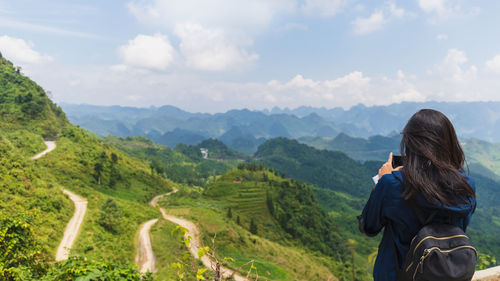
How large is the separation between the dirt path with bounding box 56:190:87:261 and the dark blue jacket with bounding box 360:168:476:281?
15986mm

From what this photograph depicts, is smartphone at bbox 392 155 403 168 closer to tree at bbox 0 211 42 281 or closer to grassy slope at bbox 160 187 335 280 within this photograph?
tree at bbox 0 211 42 281

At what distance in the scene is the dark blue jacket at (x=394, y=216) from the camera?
7.09 ft

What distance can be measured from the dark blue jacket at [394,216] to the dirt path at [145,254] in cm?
1985

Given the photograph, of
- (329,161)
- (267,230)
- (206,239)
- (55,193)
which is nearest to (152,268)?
(206,239)

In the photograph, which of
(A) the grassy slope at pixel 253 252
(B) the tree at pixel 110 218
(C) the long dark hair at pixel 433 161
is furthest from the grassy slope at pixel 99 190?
(C) the long dark hair at pixel 433 161

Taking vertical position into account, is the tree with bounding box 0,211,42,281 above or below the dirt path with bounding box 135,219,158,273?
above

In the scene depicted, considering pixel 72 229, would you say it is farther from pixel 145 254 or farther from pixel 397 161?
pixel 397 161

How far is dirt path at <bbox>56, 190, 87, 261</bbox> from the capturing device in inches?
631

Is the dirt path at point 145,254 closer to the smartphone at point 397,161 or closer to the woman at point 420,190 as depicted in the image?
the woman at point 420,190

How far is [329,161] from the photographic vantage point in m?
184

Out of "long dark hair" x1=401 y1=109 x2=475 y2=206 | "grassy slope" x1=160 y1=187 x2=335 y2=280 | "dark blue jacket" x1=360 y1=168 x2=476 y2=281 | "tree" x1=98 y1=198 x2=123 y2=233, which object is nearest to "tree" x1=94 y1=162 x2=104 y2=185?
"grassy slope" x1=160 y1=187 x2=335 y2=280

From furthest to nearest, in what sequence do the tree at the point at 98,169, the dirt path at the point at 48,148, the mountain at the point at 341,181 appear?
1. the mountain at the point at 341,181
2. the tree at the point at 98,169
3. the dirt path at the point at 48,148

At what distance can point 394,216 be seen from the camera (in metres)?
2.35

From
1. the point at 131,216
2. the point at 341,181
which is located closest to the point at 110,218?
the point at 131,216
